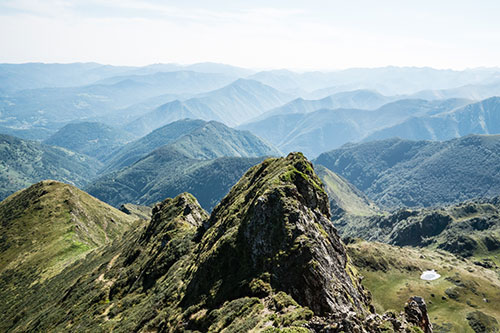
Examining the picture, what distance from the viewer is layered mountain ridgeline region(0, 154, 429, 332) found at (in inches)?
1740

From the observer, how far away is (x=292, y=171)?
71062 mm

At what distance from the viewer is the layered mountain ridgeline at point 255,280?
4419cm

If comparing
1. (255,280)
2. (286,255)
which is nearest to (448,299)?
(286,255)

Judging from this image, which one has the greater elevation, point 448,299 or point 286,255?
point 286,255

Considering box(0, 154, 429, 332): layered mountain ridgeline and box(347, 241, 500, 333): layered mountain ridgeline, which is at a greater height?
box(0, 154, 429, 332): layered mountain ridgeline

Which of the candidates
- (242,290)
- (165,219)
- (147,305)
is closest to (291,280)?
Answer: (242,290)

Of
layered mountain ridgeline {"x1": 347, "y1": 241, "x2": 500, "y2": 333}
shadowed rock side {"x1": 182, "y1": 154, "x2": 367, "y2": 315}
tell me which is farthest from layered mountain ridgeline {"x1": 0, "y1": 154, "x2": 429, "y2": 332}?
layered mountain ridgeline {"x1": 347, "y1": 241, "x2": 500, "y2": 333}

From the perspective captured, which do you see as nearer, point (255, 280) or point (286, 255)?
point (255, 280)

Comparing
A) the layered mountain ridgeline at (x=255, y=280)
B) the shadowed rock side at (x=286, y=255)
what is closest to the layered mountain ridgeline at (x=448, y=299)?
the layered mountain ridgeline at (x=255, y=280)

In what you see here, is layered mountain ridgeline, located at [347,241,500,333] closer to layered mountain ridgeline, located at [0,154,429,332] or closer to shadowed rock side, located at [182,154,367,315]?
layered mountain ridgeline, located at [0,154,429,332]

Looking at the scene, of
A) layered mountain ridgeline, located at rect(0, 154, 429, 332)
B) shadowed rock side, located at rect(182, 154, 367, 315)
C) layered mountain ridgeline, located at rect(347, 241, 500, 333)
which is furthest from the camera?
layered mountain ridgeline, located at rect(347, 241, 500, 333)

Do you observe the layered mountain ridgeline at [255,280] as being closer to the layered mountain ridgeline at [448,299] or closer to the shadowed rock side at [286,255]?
the shadowed rock side at [286,255]

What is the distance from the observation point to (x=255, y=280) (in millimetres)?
50844

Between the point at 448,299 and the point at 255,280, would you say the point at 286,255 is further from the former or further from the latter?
the point at 448,299
